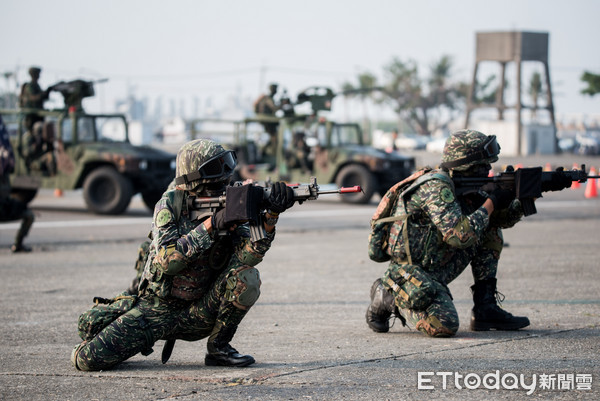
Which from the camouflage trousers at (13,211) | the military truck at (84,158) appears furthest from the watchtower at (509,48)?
the camouflage trousers at (13,211)

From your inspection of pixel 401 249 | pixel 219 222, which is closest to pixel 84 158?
pixel 401 249

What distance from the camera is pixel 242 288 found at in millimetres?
5117

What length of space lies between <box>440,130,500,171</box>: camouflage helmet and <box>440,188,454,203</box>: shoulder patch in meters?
0.31

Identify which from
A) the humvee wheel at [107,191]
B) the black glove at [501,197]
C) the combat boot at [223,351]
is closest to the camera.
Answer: the combat boot at [223,351]

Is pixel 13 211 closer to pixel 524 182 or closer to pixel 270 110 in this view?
pixel 524 182

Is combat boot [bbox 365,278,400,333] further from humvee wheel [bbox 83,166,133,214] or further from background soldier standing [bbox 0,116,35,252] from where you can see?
humvee wheel [bbox 83,166,133,214]

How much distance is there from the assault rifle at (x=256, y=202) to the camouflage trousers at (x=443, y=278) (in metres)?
1.22

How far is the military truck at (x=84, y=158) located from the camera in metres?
16.9

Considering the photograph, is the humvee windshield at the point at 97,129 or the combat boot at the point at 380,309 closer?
the combat boot at the point at 380,309

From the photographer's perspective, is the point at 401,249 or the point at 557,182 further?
the point at 557,182

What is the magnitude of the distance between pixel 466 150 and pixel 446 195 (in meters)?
0.41

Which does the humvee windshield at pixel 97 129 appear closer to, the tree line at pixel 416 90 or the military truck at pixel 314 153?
the military truck at pixel 314 153

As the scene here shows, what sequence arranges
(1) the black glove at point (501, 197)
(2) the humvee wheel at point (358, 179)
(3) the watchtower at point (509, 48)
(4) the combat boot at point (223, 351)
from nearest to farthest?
(4) the combat boot at point (223, 351) → (1) the black glove at point (501, 197) → (2) the humvee wheel at point (358, 179) → (3) the watchtower at point (509, 48)

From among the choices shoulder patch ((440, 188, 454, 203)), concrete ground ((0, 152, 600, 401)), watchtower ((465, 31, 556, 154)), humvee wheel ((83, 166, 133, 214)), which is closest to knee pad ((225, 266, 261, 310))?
concrete ground ((0, 152, 600, 401))
